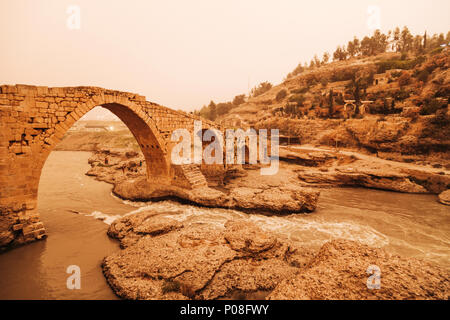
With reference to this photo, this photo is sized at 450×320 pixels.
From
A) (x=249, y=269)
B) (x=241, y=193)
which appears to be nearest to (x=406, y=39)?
(x=241, y=193)

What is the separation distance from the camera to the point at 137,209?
9906mm

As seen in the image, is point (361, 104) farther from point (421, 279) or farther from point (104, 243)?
point (104, 243)

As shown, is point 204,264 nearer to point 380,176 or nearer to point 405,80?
point 380,176

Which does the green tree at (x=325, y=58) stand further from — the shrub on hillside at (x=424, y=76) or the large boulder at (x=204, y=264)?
Answer: the large boulder at (x=204, y=264)

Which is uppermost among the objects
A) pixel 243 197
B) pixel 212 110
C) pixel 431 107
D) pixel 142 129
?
pixel 212 110

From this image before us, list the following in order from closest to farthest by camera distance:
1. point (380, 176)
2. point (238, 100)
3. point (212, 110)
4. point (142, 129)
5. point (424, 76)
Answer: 1. point (142, 129)
2. point (380, 176)
3. point (424, 76)
4. point (212, 110)
5. point (238, 100)

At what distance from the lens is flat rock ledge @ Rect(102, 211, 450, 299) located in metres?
3.27

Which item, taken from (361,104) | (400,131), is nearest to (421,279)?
(400,131)

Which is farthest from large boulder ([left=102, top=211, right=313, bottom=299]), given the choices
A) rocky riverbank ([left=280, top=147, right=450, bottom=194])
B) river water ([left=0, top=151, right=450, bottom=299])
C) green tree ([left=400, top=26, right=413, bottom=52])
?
green tree ([left=400, top=26, right=413, bottom=52])

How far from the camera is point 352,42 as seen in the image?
48.9 metres

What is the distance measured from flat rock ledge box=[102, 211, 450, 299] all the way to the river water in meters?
0.82

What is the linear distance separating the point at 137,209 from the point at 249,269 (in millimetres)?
6907

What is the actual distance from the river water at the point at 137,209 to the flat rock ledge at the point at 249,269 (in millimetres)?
818

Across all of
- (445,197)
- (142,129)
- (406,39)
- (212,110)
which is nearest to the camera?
(142,129)
